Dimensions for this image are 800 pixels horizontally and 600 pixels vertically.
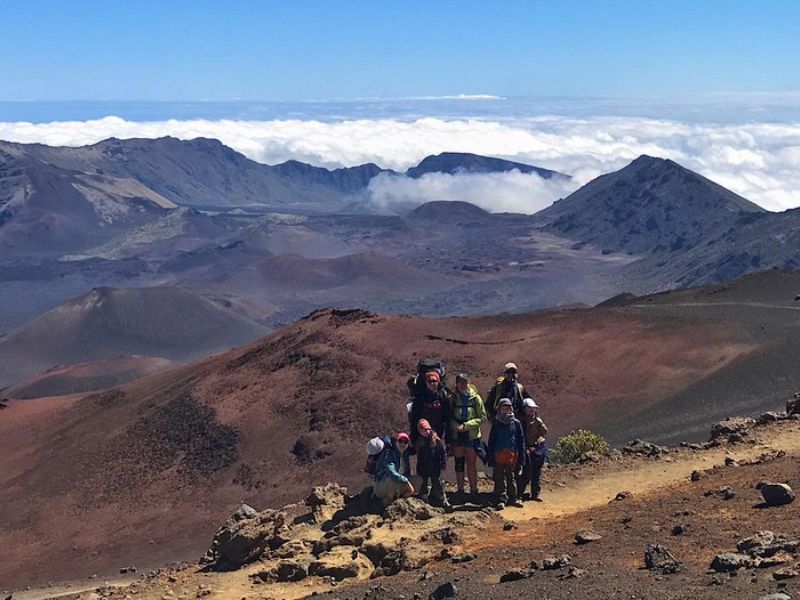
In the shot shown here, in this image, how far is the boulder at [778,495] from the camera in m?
10.7

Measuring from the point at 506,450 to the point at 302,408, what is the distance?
22317 mm

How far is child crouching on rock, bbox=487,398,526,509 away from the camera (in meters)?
12.5

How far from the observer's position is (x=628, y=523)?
11086 mm

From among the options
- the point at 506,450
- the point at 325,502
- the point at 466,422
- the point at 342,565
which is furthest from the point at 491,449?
the point at 325,502

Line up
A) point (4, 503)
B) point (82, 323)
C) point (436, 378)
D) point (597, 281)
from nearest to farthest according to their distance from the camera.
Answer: point (436, 378), point (4, 503), point (82, 323), point (597, 281)

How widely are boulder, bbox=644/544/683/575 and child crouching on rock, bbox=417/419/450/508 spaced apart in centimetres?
384

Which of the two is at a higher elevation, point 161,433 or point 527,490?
point 527,490

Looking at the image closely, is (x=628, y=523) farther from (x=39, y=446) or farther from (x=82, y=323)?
(x=82, y=323)

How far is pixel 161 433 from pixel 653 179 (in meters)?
145

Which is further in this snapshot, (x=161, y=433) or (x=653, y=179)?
(x=653, y=179)

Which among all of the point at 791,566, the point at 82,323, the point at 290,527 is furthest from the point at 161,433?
the point at 82,323

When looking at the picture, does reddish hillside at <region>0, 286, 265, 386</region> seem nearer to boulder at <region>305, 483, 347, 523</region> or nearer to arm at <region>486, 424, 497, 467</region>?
boulder at <region>305, 483, 347, 523</region>

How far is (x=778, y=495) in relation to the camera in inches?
422

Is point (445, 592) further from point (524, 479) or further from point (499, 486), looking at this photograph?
point (524, 479)
